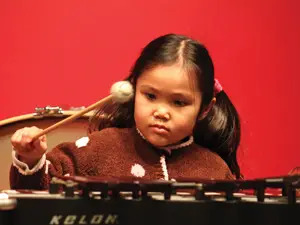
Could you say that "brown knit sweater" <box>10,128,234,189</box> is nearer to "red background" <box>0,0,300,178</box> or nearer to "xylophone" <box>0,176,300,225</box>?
"xylophone" <box>0,176,300,225</box>

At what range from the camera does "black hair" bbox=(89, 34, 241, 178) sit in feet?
4.07

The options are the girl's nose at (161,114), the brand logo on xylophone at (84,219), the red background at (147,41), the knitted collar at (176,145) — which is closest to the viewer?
the brand logo on xylophone at (84,219)

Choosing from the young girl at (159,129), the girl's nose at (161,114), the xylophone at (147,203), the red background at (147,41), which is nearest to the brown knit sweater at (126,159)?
the young girl at (159,129)

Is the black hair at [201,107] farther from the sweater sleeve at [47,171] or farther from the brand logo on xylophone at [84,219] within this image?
the brand logo on xylophone at [84,219]

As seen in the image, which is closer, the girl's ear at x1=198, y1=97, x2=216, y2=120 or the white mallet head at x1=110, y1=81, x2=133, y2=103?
the white mallet head at x1=110, y1=81, x2=133, y2=103

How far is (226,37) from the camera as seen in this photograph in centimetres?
197

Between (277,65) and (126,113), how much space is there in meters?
0.80

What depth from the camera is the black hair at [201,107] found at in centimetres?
124

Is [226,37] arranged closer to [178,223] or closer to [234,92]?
[234,92]

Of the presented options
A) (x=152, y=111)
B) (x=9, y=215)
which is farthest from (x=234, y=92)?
(x=9, y=215)

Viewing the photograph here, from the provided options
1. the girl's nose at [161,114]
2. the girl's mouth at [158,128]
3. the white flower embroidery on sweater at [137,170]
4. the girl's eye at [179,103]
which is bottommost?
the white flower embroidery on sweater at [137,170]

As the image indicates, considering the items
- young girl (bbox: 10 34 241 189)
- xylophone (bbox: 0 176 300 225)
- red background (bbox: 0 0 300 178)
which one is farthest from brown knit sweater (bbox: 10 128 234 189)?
red background (bbox: 0 0 300 178)

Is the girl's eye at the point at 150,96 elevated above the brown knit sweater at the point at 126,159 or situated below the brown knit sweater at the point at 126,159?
above

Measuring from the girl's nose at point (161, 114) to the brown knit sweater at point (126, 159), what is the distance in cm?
11
